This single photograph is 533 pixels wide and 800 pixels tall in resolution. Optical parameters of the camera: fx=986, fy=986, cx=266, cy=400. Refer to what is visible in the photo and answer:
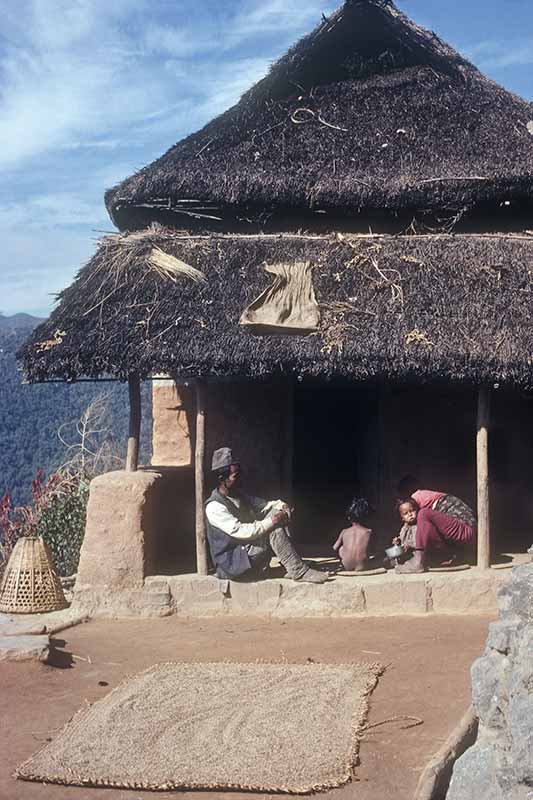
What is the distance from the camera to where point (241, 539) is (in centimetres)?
838

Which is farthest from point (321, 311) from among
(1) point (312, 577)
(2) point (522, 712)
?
(2) point (522, 712)

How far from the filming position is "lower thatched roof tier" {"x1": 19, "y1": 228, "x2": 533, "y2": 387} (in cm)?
828

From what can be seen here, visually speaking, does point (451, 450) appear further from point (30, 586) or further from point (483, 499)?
point (30, 586)

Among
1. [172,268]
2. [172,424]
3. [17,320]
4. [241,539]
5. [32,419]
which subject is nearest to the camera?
[241,539]

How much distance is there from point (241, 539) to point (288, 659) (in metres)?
1.57

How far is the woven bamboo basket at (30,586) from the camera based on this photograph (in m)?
8.96

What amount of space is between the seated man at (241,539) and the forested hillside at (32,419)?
45.7 feet

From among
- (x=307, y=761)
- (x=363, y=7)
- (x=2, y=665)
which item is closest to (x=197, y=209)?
(x=363, y=7)

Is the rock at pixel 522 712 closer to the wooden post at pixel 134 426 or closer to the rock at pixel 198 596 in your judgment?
the rock at pixel 198 596

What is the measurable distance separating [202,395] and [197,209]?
2409 mm

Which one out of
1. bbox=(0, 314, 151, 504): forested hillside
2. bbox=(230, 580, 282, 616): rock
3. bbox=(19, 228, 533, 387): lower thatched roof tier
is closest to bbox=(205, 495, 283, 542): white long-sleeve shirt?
bbox=(230, 580, 282, 616): rock

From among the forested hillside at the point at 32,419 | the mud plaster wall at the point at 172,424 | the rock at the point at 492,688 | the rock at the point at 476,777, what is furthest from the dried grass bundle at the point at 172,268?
the forested hillside at the point at 32,419

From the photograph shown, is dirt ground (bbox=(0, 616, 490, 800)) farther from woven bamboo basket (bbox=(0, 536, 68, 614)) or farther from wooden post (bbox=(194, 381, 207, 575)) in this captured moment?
woven bamboo basket (bbox=(0, 536, 68, 614))

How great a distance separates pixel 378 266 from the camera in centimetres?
920
